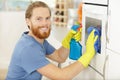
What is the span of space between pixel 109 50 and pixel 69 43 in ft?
1.80

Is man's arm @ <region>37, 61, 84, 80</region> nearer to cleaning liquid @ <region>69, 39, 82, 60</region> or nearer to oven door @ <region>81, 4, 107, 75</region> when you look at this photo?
oven door @ <region>81, 4, 107, 75</region>

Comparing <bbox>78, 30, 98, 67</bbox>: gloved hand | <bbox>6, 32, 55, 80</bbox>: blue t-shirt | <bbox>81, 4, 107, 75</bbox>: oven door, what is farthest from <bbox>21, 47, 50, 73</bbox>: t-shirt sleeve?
<bbox>81, 4, 107, 75</bbox>: oven door

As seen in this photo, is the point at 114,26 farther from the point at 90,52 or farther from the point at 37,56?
the point at 37,56

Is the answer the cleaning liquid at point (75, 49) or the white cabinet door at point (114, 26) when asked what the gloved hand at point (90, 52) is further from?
the cleaning liquid at point (75, 49)

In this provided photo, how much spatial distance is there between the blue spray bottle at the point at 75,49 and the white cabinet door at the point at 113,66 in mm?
422

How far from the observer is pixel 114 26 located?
130cm

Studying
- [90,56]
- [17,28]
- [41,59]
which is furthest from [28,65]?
[17,28]

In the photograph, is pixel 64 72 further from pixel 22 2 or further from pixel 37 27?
pixel 22 2

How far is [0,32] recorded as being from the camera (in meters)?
3.08

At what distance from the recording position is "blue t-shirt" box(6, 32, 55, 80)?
1.44m

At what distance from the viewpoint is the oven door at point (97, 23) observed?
140cm

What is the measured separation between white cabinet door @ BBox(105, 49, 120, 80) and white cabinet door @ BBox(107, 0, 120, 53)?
1.4 inches

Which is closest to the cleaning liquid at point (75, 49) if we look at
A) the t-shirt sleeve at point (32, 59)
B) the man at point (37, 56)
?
the man at point (37, 56)

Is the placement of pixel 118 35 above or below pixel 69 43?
above
